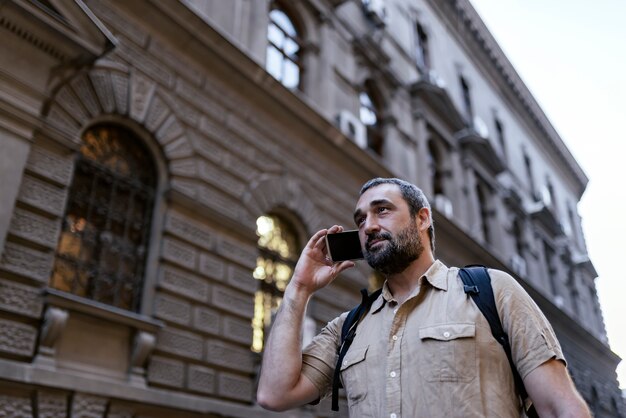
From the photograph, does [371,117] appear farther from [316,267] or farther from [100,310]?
[316,267]

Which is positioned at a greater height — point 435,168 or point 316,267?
point 435,168

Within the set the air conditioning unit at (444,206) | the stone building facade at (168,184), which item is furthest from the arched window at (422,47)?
the air conditioning unit at (444,206)

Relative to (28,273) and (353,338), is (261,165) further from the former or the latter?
(353,338)

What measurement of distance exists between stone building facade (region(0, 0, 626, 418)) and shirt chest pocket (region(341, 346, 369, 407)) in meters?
4.56

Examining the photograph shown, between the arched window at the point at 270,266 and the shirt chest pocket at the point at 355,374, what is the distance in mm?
6606

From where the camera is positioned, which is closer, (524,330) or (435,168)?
(524,330)

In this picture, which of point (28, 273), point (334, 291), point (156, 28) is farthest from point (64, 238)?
point (334, 291)

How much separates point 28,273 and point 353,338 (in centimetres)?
485

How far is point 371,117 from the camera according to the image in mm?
14633

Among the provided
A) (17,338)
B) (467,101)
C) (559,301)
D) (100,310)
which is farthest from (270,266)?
(559,301)

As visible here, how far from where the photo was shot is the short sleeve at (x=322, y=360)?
2316 mm

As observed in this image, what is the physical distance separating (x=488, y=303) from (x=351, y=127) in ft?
34.8

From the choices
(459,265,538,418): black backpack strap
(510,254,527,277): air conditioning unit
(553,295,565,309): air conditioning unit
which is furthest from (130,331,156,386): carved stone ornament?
(553,295,565,309): air conditioning unit

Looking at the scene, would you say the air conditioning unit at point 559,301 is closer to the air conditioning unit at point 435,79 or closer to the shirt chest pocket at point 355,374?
the air conditioning unit at point 435,79
